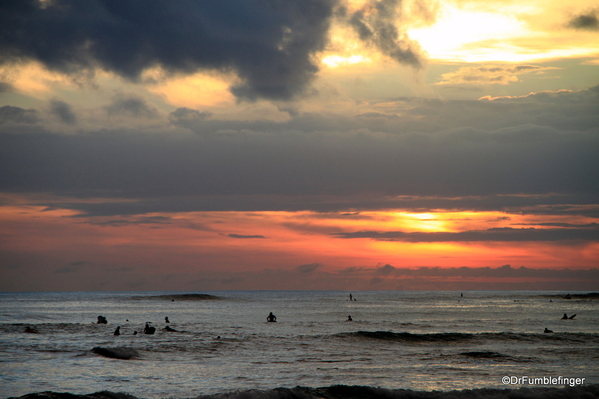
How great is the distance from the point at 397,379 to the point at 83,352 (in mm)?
21947

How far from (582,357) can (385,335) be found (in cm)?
1751

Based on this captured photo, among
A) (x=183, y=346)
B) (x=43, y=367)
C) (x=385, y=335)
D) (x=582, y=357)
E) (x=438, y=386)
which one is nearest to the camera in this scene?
(x=438, y=386)

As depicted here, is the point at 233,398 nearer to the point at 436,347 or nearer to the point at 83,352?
the point at 83,352

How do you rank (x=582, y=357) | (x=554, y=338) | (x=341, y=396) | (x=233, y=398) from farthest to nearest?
1. (x=554, y=338)
2. (x=582, y=357)
3. (x=341, y=396)
4. (x=233, y=398)

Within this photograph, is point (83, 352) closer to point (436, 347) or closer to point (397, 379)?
point (397, 379)

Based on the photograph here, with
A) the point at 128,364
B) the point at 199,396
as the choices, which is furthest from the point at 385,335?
the point at 199,396

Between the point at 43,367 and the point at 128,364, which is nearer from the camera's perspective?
the point at 43,367

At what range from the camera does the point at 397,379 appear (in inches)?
964

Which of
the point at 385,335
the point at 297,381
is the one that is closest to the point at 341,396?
the point at 297,381

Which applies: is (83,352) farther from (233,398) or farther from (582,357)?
(582,357)

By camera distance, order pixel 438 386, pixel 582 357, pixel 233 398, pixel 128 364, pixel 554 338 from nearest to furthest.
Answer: pixel 233 398 < pixel 438 386 < pixel 128 364 < pixel 582 357 < pixel 554 338

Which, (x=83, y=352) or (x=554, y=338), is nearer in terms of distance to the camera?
(x=83, y=352)

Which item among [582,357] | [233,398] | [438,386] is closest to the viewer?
[233,398]

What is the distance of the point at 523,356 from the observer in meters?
32.6
